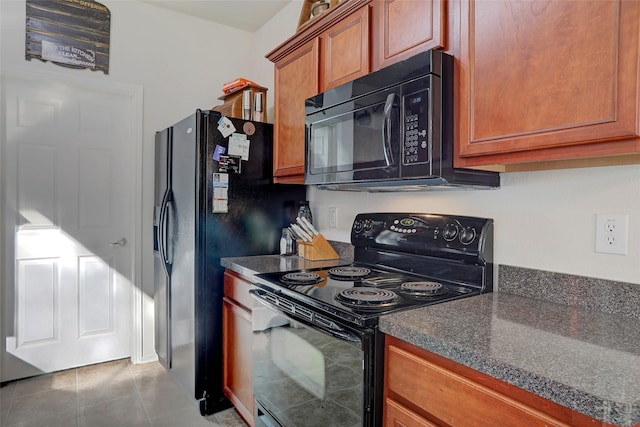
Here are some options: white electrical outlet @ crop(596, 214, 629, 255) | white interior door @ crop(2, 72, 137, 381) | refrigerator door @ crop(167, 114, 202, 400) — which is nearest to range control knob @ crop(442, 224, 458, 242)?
white electrical outlet @ crop(596, 214, 629, 255)

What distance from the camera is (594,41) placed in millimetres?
916

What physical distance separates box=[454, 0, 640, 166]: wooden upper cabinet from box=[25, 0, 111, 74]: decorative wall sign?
244 cm

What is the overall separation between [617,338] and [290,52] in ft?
6.09

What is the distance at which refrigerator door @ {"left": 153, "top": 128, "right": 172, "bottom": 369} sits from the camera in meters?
2.39

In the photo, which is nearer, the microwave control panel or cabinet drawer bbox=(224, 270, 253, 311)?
the microwave control panel

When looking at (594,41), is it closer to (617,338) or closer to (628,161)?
(628,161)

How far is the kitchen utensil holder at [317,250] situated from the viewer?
7.13 feet

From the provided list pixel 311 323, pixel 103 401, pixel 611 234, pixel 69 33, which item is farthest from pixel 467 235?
pixel 69 33

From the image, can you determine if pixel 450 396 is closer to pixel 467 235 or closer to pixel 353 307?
pixel 353 307

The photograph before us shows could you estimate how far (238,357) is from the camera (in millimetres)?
1983

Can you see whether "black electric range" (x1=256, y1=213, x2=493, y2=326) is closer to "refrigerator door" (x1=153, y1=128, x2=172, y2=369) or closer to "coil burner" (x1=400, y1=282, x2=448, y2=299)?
"coil burner" (x1=400, y1=282, x2=448, y2=299)

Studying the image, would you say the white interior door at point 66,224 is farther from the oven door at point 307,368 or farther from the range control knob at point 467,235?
the range control knob at point 467,235

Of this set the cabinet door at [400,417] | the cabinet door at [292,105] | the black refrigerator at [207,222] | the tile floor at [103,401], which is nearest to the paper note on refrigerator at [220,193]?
the black refrigerator at [207,222]

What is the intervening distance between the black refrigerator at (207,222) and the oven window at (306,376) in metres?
0.53
